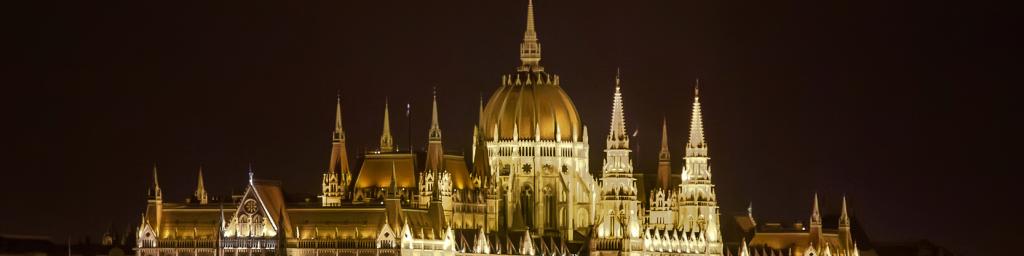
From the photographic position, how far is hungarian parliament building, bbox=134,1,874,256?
432 ft

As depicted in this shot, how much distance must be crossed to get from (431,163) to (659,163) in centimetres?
1517

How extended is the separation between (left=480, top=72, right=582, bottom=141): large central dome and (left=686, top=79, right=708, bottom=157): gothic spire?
18.4ft

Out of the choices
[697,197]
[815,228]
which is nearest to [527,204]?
[697,197]

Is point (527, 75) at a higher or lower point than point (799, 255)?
higher

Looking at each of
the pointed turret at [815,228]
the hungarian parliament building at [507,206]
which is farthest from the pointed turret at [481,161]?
the pointed turret at [815,228]

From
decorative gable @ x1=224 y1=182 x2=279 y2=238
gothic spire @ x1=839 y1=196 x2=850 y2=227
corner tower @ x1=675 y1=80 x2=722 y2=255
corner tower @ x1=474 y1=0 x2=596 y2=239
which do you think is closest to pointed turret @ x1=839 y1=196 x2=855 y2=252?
gothic spire @ x1=839 y1=196 x2=850 y2=227

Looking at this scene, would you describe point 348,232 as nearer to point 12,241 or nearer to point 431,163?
point 431,163

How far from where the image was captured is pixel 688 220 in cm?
14325

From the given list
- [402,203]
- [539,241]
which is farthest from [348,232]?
[539,241]

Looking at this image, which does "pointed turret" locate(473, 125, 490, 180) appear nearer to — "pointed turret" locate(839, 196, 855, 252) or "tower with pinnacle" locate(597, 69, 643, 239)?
"tower with pinnacle" locate(597, 69, 643, 239)

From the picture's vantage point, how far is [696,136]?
145125mm

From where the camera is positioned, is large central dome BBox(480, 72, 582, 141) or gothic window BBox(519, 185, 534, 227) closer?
gothic window BBox(519, 185, 534, 227)

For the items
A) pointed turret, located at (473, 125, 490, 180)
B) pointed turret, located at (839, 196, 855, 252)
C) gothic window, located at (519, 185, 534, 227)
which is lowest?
pointed turret, located at (839, 196, 855, 252)

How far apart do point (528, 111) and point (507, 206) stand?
4996 millimetres
